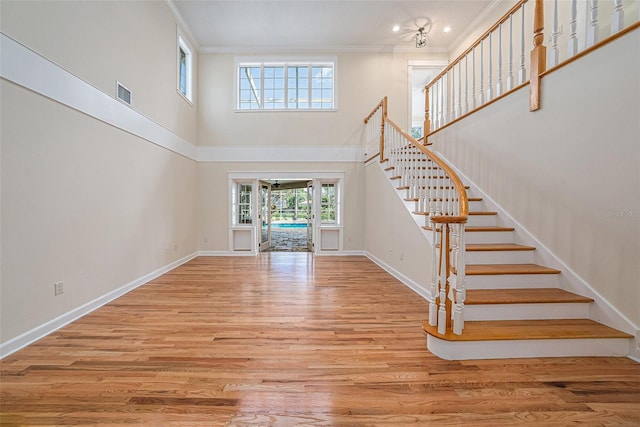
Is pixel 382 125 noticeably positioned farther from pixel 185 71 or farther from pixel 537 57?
pixel 185 71

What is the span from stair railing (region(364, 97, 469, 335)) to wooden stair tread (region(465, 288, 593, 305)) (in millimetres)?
225

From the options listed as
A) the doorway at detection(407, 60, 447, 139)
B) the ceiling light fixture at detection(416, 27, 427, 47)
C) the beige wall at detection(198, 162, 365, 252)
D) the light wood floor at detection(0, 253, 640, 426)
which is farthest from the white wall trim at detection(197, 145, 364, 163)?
the light wood floor at detection(0, 253, 640, 426)

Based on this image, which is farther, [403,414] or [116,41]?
[116,41]

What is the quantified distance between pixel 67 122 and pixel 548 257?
5064 millimetres

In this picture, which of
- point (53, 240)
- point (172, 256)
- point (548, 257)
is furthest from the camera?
point (172, 256)

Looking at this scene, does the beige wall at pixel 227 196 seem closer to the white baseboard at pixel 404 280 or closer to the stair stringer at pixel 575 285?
the white baseboard at pixel 404 280

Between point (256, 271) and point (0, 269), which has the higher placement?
point (0, 269)

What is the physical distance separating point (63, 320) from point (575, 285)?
487 centimetres

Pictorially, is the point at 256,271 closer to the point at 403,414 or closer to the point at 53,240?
the point at 53,240

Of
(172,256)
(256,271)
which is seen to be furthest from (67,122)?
(256,271)

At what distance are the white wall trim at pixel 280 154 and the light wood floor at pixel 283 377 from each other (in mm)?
4083

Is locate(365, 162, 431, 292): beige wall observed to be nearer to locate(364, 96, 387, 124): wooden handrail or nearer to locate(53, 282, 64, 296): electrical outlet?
locate(364, 96, 387, 124): wooden handrail

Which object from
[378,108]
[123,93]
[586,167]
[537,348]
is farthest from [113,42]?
[537,348]

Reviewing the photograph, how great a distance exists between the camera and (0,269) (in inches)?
80.2
